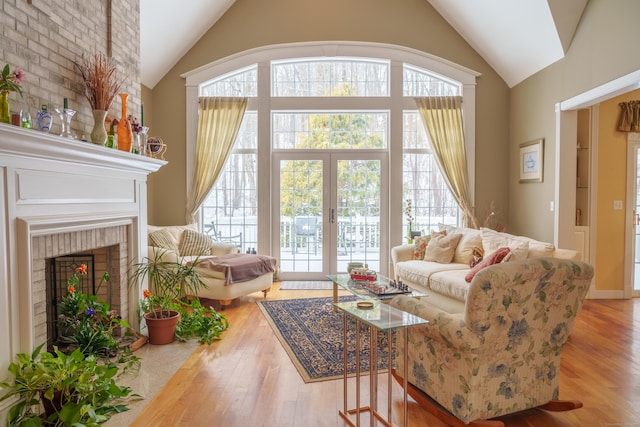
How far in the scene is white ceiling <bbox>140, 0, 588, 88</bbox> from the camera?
182 inches

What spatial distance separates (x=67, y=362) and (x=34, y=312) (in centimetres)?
41

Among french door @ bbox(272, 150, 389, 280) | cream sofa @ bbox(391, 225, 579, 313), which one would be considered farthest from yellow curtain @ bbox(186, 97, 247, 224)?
cream sofa @ bbox(391, 225, 579, 313)

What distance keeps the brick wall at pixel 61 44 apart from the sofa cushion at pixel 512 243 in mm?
3811

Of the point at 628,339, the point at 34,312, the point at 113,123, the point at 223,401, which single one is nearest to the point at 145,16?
the point at 113,123

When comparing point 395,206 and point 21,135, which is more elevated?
point 21,135

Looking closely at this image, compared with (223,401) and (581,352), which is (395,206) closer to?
(581,352)

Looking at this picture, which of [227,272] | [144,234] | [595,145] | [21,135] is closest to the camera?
[21,135]

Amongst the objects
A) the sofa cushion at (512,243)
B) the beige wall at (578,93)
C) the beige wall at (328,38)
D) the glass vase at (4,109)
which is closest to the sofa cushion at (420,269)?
the sofa cushion at (512,243)

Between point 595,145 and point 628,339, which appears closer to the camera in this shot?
point 628,339

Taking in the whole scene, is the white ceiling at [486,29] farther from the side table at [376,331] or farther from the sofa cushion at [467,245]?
the side table at [376,331]

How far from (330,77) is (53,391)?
522cm

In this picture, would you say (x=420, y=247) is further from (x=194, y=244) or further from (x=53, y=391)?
(x=53, y=391)

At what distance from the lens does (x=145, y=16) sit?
16.0ft

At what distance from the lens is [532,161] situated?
552 cm
